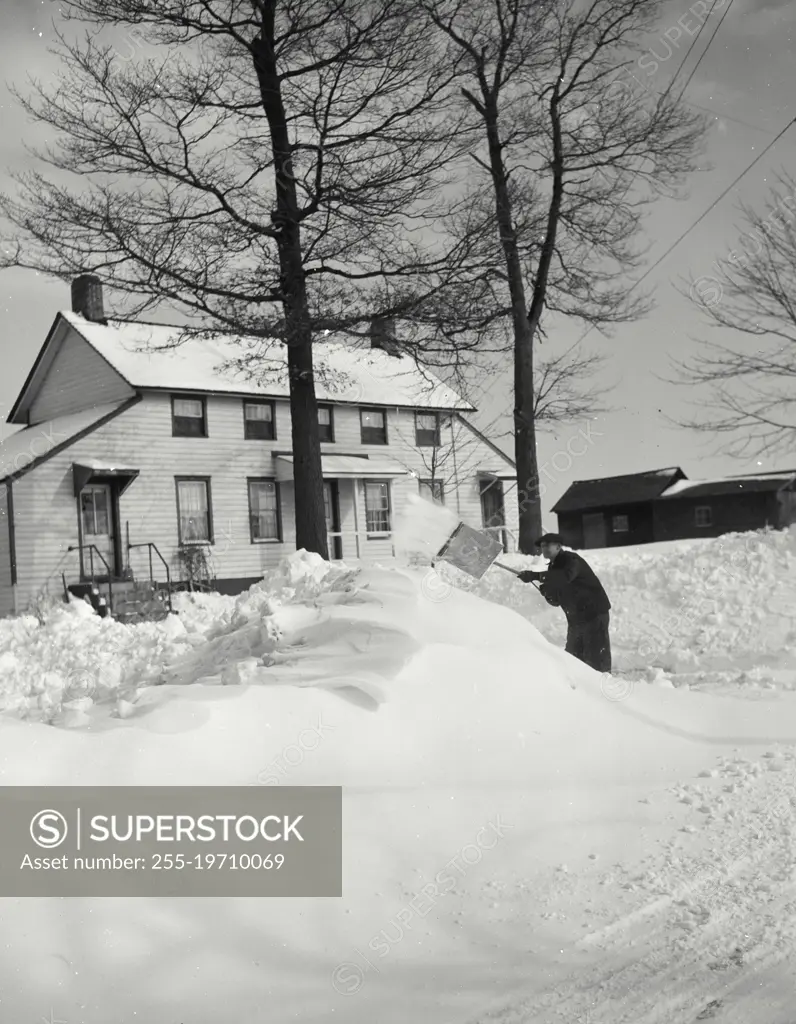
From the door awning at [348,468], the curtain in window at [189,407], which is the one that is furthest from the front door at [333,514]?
the curtain in window at [189,407]

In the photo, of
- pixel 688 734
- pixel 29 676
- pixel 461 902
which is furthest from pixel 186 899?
pixel 29 676

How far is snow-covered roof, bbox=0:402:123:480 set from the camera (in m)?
23.1

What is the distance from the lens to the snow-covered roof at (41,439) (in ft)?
75.7

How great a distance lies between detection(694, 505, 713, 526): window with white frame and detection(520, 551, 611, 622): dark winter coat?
37037 mm

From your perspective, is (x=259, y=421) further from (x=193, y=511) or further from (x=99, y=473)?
(x=99, y=473)

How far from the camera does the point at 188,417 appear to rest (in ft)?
85.9

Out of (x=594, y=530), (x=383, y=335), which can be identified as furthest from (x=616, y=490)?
(x=383, y=335)

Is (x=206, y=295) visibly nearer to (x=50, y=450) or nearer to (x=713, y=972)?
(x=50, y=450)

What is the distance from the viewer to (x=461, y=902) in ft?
13.5

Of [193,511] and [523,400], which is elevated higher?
[523,400]

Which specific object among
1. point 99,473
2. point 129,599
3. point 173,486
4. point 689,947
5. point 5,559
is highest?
point 99,473

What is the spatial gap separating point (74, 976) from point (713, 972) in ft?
7.47

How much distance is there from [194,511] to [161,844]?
22.3 metres

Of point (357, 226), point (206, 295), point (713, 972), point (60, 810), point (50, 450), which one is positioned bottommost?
point (713, 972)
